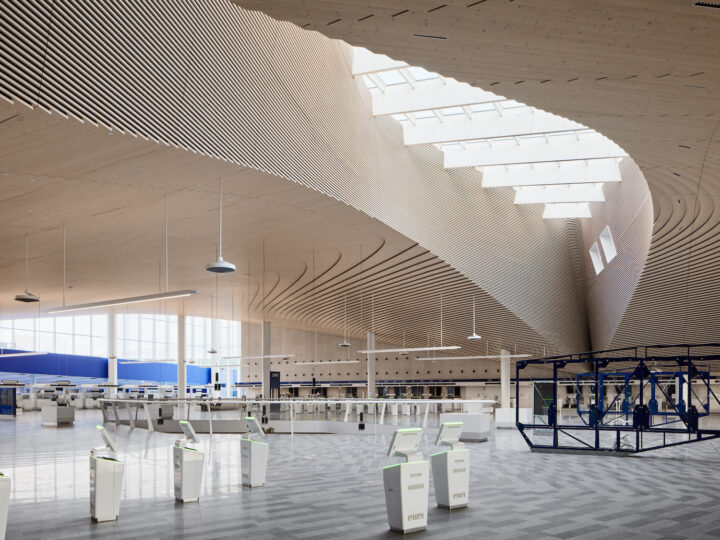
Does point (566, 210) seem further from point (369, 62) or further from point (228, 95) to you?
point (228, 95)

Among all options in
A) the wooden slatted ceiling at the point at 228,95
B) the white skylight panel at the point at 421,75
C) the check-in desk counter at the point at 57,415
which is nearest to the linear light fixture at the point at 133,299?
the wooden slatted ceiling at the point at 228,95

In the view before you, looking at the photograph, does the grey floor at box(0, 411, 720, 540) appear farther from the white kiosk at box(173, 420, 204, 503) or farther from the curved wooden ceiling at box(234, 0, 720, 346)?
the curved wooden ceiling at box(234, 0, 720, 346)

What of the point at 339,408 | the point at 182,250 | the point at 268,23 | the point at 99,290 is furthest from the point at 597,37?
the point at 99,290

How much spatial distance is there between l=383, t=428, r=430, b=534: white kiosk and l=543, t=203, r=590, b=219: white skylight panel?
68.5ft

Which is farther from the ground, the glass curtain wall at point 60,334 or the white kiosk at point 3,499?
the glass curtain wall at point 60,334

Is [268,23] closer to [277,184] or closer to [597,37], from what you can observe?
[277,184]

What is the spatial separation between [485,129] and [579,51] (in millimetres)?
11069

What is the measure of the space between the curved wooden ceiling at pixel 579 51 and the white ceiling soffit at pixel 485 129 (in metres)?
6.31

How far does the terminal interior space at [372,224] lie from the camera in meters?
7.19

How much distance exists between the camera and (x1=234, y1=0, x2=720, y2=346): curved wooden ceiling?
5.98m

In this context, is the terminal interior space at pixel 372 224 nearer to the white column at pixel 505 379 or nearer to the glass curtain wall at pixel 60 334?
the white column at pixel 505 379

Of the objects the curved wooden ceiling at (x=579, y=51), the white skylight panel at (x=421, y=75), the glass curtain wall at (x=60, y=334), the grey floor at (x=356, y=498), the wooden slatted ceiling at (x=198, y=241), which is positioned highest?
the white skylight panel at (x=421, y=75)

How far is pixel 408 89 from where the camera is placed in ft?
55.0

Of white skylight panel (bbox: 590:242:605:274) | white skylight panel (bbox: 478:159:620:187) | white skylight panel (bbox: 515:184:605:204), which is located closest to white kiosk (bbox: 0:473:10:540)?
white skylight panel (bbox: 478:159:620:187)
